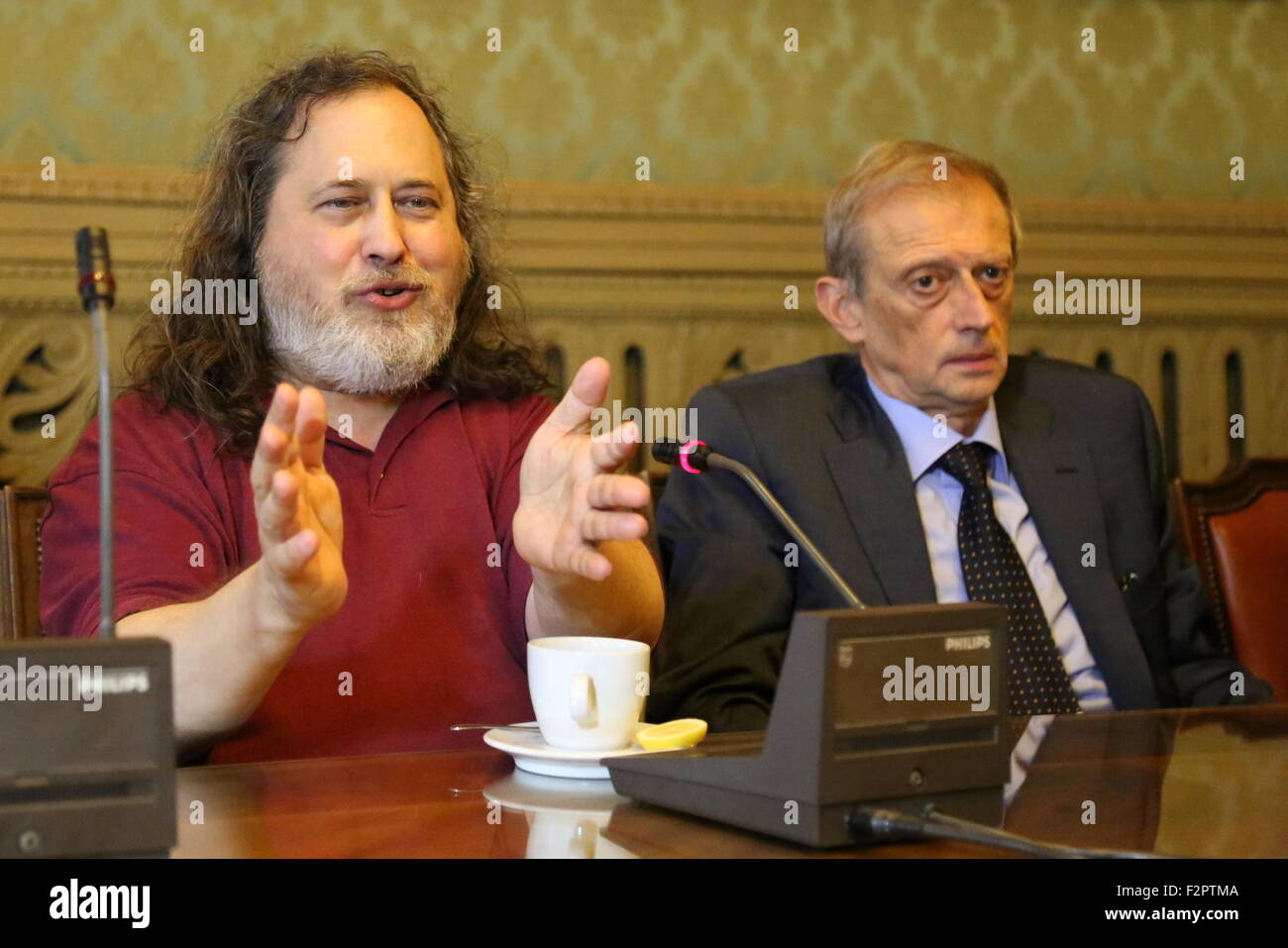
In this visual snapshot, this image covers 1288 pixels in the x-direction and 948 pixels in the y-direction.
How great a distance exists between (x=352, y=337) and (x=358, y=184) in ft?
0.55

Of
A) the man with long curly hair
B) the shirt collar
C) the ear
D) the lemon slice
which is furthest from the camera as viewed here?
the ear

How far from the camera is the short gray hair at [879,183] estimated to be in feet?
6.63

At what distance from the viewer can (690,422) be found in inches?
77.3

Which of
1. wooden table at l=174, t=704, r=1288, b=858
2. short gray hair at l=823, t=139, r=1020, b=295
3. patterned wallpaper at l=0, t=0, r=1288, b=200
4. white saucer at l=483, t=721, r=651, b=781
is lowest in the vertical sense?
wooden table at l=174, t=704, r=1288, b=858

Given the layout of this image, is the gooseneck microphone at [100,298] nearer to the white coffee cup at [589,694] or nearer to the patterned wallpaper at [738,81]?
the white coffee cup at [589,694]

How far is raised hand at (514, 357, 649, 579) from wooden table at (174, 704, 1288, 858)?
182 mm

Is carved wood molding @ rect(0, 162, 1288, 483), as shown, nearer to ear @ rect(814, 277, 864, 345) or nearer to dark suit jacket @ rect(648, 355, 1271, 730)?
ear @ rect(814, 277, 864, 345)

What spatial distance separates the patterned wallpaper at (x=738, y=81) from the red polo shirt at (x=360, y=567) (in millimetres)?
1091

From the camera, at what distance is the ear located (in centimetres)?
210

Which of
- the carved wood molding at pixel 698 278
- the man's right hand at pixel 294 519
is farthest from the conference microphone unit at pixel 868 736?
the carved wood molding at pixel 698 278

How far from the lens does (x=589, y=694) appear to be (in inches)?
44.1

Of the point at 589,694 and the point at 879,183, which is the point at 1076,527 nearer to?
the point at 879,183

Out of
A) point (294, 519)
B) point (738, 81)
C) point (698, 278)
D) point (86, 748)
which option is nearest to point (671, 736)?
point (294, 519)

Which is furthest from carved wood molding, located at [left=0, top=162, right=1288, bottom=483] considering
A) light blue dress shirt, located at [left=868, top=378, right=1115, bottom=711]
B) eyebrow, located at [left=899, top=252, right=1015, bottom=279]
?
light blue dress shirt, located at [left=868, top=378, right=1115, bottom=711]
